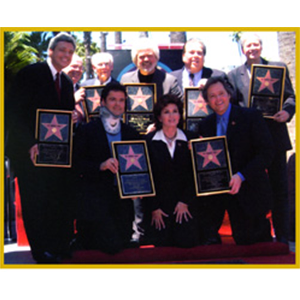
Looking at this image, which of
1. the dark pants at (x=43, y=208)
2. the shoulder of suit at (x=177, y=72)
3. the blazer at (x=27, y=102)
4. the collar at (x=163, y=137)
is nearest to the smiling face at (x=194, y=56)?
the shoulder of suit at (x=177, y=72)

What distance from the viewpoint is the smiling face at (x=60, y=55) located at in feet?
18.2

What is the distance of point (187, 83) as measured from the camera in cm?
598

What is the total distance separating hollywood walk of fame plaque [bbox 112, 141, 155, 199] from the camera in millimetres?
5453

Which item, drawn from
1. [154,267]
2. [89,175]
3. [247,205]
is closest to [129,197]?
[89,175]

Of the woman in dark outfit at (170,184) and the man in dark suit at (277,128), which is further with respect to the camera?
the man in dark suit at (277,128)

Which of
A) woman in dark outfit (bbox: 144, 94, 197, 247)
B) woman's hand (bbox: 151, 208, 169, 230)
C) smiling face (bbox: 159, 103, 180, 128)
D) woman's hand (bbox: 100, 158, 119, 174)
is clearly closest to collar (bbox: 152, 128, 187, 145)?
woman in dark outfit (bbox: 144, 94, 197, 247)

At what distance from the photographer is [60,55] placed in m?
5.57

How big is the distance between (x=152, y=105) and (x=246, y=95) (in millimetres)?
1209

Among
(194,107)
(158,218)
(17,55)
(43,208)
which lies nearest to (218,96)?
(194,107)

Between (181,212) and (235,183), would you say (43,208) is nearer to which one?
(181,212)

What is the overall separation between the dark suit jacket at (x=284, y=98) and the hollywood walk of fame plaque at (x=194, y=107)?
1.44ft

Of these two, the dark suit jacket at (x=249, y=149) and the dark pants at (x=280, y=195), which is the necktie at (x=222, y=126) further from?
the dark pants at (x=280, y=195)

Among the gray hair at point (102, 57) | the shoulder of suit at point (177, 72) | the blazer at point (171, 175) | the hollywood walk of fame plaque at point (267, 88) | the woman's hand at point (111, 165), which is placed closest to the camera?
the woman's hand at point (111, 165)
